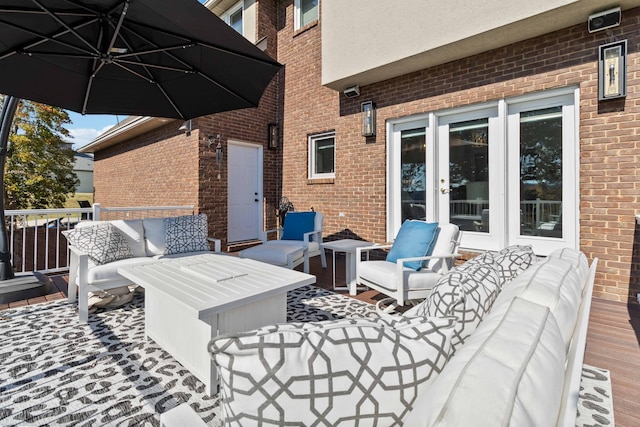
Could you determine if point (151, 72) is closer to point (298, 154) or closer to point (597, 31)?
point (298, 154)

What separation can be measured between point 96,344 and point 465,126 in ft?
15.9

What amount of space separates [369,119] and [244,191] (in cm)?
311

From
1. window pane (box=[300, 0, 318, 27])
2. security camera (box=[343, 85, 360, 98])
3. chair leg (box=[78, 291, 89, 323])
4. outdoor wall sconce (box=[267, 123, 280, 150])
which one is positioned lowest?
chair leg (box=[78, 291, 89, 323])

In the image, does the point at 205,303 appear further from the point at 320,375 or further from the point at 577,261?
the point at 577,261

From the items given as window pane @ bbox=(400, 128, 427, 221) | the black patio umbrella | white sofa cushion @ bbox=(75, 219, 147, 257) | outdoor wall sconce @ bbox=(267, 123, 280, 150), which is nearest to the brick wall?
window pane @ bbox=(400, 128, 427, 221)

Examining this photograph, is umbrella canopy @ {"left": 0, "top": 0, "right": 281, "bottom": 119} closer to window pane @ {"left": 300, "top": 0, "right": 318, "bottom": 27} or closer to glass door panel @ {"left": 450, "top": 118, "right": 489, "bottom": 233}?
glass door panel @ {"left": 450, "top": 118, "right": 489, "bottom": 233}

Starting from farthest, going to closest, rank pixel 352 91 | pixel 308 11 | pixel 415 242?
pixel 308 11
pixel 352 91
pixel 415 242

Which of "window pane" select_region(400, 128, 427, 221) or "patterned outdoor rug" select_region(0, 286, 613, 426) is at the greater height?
"window pane" select_region(400, 128, 427, 221)

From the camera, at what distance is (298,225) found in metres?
5.07

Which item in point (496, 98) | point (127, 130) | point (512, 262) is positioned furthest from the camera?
point (127, 130)

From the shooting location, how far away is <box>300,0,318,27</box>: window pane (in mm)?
6387

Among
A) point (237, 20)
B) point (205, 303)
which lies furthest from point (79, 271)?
point (237, 20)

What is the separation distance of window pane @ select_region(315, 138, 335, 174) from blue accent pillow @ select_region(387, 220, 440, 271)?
292cm

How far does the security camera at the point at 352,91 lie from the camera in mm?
5375
